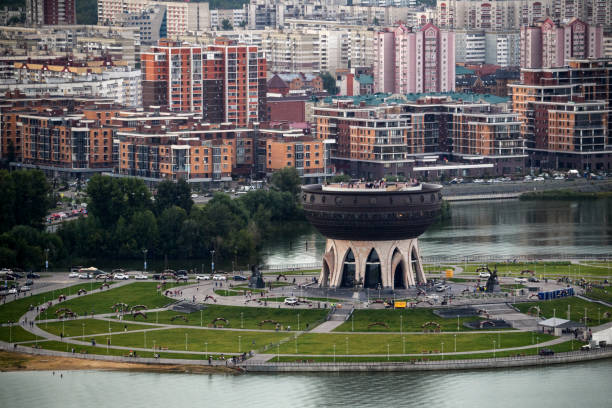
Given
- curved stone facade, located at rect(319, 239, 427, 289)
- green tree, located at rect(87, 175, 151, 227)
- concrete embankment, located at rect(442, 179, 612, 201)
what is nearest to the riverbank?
curved stone facade, located at rect(319, 239, 427, 289)

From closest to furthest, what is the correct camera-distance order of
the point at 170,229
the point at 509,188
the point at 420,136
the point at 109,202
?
the point at 170,229 → the point at 109,202 → the point at 509,188 → the point at 420,136

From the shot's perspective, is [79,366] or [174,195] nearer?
[79,366]

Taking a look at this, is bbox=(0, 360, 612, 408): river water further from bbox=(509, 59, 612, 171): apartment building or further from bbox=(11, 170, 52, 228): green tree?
bbox=(509, 59, 612, 171): apartment building

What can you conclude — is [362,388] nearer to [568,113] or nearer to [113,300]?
[113,300]

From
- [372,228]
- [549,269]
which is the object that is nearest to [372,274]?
[372,228]

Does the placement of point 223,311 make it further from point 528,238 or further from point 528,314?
point 528,238

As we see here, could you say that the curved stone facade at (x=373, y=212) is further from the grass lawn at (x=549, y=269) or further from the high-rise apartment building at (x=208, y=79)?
the high-rise apartment building at (x=208, y=79)

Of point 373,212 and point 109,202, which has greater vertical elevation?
point 373,212
